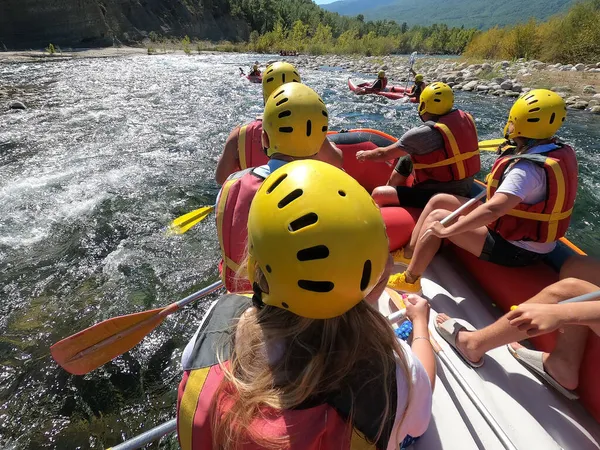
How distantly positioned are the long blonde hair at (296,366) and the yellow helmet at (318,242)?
79 millimetres

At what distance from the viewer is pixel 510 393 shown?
192cm

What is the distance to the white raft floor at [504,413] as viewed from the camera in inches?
66.5

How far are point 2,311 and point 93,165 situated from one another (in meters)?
4.00

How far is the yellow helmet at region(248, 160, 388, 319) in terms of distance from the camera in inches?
38.6

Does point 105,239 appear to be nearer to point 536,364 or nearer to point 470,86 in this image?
point 536,364

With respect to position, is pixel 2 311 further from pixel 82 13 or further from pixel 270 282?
pixel 82 13

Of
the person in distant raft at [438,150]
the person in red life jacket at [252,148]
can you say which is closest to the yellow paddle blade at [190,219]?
the person in red life jacket at [252,148]

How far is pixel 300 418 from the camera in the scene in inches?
37.7

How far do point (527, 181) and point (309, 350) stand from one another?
6.61ft

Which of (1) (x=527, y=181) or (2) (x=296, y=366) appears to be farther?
(1) (x=527, y=181)

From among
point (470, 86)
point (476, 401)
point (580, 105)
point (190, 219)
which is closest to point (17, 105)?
point (190, 219)

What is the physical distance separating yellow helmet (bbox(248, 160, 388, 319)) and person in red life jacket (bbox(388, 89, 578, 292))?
1622 mm

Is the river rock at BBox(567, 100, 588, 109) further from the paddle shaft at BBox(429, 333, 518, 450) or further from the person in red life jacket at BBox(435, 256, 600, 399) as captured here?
the paddle shaft at BBox(429, 333, 518, 450)

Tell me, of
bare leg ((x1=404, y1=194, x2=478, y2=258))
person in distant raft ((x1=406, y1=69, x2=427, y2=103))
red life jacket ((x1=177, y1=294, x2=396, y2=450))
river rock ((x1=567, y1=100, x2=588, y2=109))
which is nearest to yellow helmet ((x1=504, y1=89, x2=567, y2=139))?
bare leg ((x1=404, y1=194, x2=478, y2=258))
